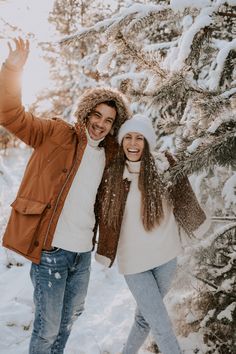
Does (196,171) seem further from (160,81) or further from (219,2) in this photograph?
(219,2)

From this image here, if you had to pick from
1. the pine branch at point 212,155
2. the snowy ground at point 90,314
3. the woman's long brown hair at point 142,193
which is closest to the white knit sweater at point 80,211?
the woman's long brown hair at point 142,193

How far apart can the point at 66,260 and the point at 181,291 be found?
1.70 m

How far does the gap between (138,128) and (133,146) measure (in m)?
0.14

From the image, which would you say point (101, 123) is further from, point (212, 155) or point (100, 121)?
point (212, 155)

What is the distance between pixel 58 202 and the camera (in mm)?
2758

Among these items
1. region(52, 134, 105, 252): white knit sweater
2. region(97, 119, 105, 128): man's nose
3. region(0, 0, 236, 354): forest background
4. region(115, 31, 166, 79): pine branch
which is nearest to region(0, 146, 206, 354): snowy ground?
region(0, 0, 236, 354): forest background

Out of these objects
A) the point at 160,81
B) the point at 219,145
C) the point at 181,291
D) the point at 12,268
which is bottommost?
the point at 12,268

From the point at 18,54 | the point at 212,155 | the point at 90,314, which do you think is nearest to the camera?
the point at 212,155

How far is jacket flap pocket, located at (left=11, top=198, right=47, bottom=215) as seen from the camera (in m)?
2.68

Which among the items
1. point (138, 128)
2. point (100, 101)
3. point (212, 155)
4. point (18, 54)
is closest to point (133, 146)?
point (138, 128)

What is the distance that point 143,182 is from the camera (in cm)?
296

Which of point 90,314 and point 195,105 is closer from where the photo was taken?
point 195,105

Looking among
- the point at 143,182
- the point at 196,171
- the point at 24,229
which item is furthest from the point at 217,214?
the point at 24,229

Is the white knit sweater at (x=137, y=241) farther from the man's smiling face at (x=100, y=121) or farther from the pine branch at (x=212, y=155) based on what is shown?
the pine branch at (x=212, y=155)
